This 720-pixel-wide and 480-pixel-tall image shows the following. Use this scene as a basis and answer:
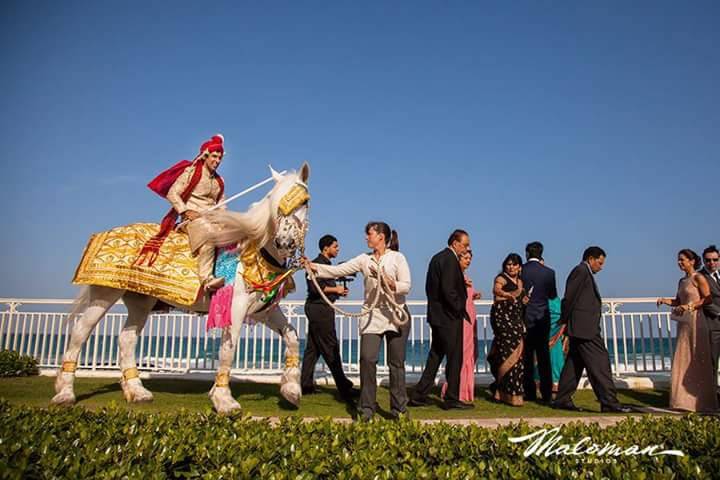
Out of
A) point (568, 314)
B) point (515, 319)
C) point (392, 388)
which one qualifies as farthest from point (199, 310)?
point (568, 314)

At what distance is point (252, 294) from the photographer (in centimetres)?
531

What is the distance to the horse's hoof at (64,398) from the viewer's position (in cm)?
560

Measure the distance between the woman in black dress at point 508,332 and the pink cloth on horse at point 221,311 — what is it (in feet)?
12.0

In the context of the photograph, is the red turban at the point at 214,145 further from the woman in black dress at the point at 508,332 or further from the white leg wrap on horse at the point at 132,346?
the woman in black dress at the point at 508,332

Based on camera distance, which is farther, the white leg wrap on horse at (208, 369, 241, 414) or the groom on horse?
the groom on horse

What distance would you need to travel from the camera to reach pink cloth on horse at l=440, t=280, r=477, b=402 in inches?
269

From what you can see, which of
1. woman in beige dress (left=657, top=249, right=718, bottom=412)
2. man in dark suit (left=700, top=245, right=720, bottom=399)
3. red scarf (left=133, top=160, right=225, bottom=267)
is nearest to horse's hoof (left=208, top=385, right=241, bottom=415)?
red scarf (left=133, top=160, right=225, bottom=267)

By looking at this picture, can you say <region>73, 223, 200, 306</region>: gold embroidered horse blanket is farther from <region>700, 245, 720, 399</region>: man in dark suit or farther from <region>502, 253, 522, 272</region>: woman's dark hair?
<region>700, 245, 720, 399</region>: man in dark suit

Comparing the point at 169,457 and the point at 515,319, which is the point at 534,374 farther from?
the point at 169,457

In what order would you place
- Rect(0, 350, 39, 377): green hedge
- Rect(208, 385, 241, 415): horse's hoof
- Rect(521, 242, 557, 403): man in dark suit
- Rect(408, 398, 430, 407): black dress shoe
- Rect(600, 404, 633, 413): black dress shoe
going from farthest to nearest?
Rect(0, 350, 39, 377): green hedge, Rect(521, 242, 557, 403): man in dark suit, Rect(408, 398, 430, 407): black dress shoe, Rect(600, 404, 633, 413): black dress shoe, Rect(208, 385, 241, 415): horse's hoof

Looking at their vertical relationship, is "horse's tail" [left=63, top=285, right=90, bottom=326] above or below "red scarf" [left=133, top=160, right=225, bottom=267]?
below

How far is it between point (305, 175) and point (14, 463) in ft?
12.1

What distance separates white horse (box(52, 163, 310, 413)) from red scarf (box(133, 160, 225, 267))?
667 millimetres

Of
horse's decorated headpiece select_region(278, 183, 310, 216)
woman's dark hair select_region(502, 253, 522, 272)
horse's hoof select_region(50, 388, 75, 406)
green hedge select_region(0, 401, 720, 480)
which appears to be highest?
horse's decorated headpiece select_region(278, 183, 310, 216)
